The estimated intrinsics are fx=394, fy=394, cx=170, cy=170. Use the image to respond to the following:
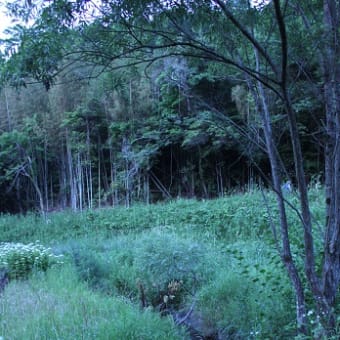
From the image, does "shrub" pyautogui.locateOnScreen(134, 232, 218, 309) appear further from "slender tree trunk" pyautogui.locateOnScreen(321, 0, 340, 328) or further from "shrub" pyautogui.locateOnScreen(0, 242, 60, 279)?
"slender tree trunk" pyautogui.locateOnScreen(321, 0, 340, 328)

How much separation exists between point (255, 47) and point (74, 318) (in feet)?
7.35

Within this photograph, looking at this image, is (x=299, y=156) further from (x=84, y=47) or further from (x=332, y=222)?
(x=84, y=47)

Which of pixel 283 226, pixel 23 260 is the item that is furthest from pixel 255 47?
pixel 23 260

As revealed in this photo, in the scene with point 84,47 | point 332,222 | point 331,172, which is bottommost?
point 332,222

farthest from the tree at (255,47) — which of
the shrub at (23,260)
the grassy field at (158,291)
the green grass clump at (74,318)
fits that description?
the shrub at (23,260)

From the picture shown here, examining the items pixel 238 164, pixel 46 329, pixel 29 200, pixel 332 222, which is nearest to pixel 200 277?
pixel 46 329

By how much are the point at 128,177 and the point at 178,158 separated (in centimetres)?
184

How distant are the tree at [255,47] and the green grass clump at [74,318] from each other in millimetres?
1096

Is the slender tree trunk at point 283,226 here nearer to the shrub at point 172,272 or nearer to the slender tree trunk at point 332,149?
the slender tree trunk at point 332,149

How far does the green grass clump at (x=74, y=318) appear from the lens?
263 cm

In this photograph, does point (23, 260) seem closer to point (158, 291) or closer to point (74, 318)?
point (158, 291)

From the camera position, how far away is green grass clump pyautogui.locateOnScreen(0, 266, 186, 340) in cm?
263

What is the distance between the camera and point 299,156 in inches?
83.7

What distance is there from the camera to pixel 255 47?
2.16 m
